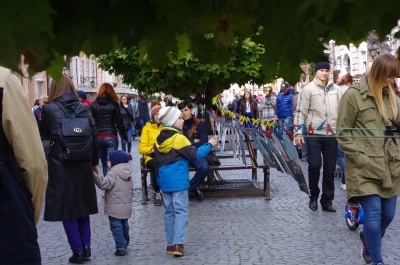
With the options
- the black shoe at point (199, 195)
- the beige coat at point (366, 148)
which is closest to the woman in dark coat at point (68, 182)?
the beige coat at point (366, 148)

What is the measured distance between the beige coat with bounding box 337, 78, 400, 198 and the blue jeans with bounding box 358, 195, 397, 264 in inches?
2.6

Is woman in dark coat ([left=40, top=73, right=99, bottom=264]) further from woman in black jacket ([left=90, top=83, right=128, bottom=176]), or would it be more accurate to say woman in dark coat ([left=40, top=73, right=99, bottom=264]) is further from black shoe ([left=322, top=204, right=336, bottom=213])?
woman in black jacket ([left=90, top=83, right=128, bottom=176])

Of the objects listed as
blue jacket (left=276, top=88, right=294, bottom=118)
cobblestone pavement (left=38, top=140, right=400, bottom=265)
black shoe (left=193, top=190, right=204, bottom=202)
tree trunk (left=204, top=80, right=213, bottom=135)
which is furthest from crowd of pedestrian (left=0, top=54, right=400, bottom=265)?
blue jacket (left=276, top=88, right=294, bottom=118)

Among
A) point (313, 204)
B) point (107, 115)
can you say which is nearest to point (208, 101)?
point (107, 115)

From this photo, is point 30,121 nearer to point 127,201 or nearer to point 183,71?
point 127,201

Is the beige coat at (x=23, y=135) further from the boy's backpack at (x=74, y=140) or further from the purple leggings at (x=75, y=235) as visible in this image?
the purple leggings at (x=75, y=235)

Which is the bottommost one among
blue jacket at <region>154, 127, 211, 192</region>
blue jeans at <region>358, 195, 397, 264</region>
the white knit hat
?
blue jeans at <region>358, 195, 397, 264</region>

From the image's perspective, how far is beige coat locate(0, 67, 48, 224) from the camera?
352cm

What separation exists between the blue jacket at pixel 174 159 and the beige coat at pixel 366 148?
1.68 meters

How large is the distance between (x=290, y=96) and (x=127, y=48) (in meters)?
14.6

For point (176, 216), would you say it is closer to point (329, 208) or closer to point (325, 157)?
point (325, 157)

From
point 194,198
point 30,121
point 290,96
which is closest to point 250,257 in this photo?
point 30,121

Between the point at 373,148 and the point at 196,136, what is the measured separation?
4733mm

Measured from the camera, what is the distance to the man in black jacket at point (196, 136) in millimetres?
9680
